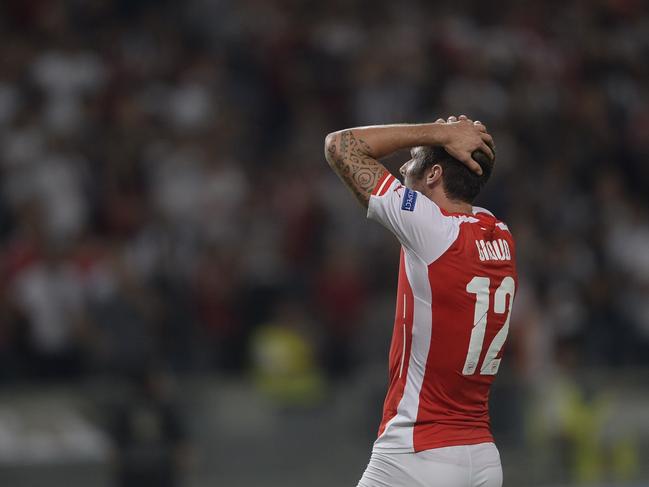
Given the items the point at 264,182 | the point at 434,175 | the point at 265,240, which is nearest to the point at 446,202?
the point at 434,175

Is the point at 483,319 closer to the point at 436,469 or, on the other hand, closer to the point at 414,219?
the point at 414,219

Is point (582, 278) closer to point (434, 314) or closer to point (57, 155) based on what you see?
point (57, 155)

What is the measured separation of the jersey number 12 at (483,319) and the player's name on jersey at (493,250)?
0.08 m

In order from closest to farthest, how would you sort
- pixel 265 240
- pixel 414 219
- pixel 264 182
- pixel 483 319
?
1. pixel 414 219
2. pixel 483 319
3. pixel 265 240
4. pixel 264 182

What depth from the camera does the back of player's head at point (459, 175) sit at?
14.6 ft

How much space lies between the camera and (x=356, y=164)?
4434 millimetres

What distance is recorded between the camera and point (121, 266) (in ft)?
33.4

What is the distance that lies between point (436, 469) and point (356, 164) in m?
1.12

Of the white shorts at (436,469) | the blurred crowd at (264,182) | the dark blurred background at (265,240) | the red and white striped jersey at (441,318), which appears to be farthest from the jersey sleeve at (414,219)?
the blurred crowd at (264,182)

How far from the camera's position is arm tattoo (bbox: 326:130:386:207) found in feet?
14.5

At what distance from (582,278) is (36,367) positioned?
17.2 feet

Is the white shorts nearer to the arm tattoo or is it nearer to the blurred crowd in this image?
the arm tattoo

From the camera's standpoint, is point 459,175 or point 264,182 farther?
point 264,182

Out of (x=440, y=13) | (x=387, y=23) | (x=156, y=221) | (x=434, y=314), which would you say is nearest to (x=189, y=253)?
(x=156, y=221)
